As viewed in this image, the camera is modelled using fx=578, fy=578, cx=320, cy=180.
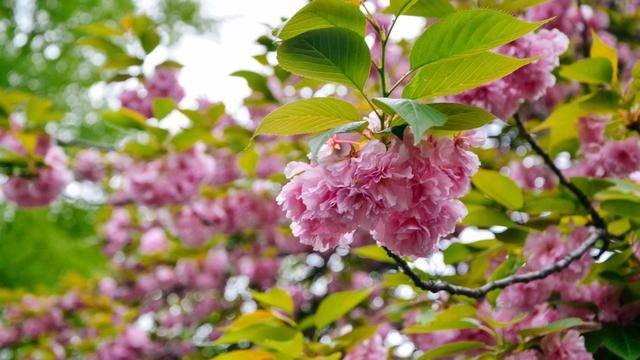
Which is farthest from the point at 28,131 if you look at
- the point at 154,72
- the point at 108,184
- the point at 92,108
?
the point at 92,108

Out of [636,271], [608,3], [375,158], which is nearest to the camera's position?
[375,158]

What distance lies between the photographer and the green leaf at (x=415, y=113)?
0.60 m

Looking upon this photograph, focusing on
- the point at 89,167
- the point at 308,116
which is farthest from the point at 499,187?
the point at 89,167

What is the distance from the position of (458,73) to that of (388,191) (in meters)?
0.18

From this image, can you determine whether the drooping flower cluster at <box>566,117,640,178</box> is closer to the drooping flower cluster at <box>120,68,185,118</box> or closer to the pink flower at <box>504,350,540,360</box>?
the pink flower at <box>504,350,540,360</box>

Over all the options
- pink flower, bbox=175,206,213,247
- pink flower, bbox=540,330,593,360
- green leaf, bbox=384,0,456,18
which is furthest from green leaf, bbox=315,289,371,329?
pink flower, bbox=175,206,213,247

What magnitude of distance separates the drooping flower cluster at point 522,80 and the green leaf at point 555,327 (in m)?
0.45

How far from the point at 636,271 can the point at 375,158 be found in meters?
0.81

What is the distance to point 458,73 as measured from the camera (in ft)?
2.43

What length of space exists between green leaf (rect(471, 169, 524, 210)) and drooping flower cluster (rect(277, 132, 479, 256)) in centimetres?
51

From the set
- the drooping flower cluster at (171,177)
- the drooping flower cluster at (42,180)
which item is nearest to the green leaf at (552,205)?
the drooping flower cluster at (171,177)

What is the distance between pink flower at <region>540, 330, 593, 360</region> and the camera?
107cm

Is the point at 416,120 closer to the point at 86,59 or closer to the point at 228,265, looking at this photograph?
the point at 228,265

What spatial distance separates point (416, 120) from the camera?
61 centimetres
